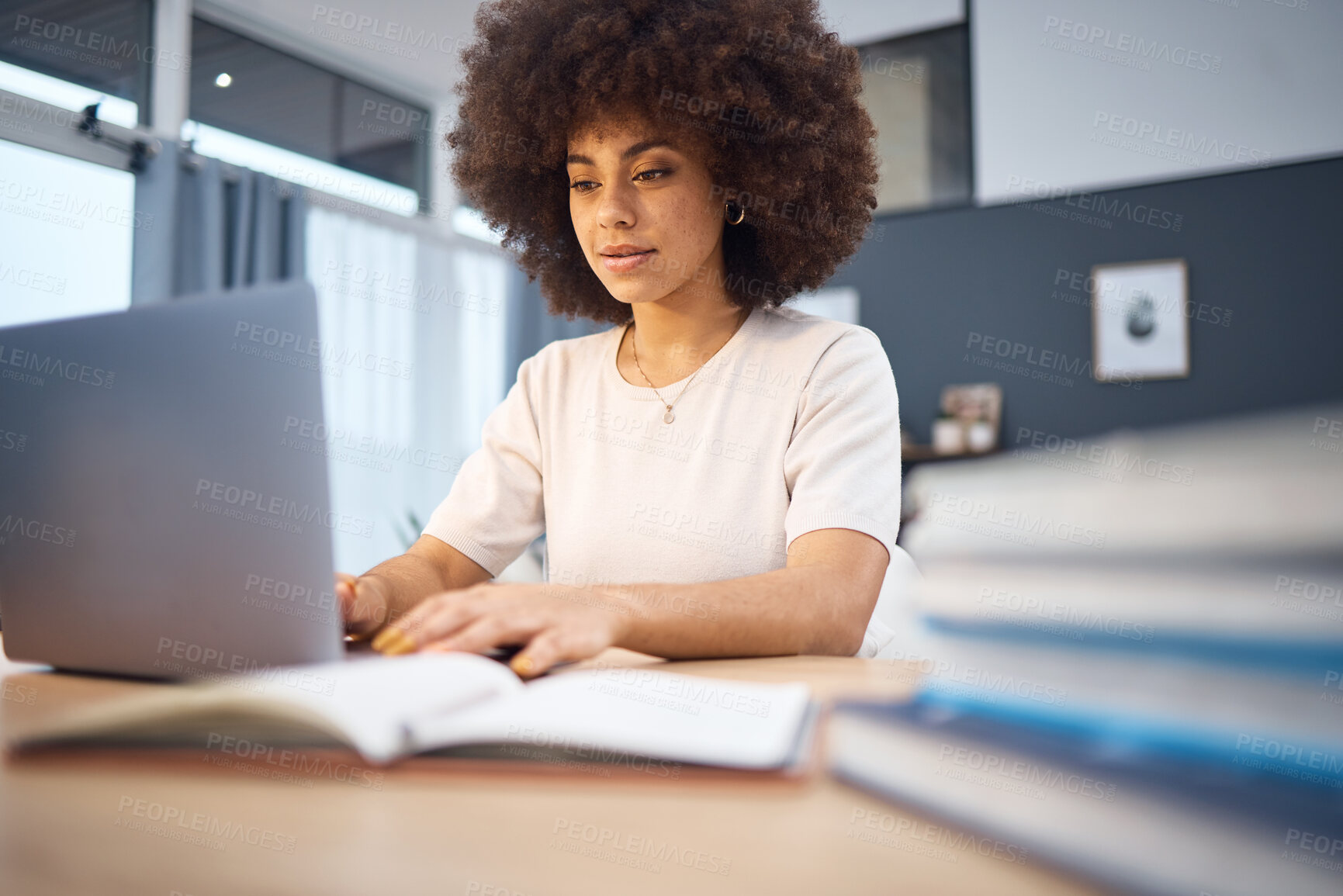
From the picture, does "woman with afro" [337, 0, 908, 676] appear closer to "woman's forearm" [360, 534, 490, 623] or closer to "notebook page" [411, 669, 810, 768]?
"woman's forearm" [360, 534, 490, 623]

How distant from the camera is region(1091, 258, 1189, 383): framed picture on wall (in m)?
3.89

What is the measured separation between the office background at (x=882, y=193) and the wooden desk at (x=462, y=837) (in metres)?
3.40

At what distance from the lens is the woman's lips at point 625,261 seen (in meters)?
1.27

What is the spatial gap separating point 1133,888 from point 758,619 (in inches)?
24.7

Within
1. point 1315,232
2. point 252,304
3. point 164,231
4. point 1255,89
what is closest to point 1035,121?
point 1255,89

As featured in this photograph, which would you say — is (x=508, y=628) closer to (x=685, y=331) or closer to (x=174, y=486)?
(x=174, y=486)

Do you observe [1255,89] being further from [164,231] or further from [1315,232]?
[164,231]

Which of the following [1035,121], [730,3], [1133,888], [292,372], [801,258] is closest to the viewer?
[1133,888]

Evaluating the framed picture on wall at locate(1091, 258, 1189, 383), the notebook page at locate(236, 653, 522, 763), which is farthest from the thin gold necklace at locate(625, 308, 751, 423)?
the framed picture on wall at locate(1091, 258, 1189, 383)

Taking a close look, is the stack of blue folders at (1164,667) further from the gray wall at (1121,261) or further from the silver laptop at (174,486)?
the gray wall at (1121,261)

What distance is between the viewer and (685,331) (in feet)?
4.58

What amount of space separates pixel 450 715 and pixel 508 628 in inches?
7.0

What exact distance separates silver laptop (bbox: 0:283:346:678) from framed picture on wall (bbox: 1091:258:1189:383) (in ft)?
13.4

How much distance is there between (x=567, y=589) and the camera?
2.55 ft
